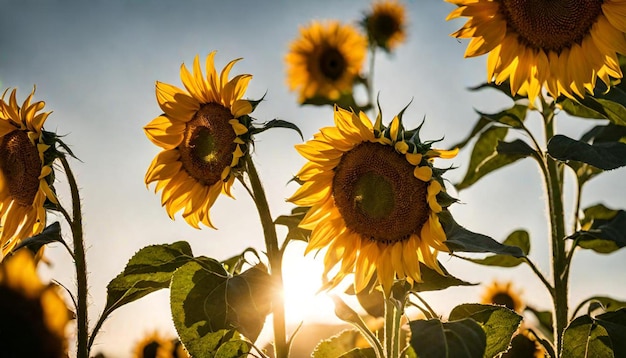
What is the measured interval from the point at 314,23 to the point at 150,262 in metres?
4.85

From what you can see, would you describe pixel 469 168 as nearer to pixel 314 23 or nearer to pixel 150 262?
pixel 150 262

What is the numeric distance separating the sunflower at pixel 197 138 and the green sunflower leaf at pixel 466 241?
2.07ft

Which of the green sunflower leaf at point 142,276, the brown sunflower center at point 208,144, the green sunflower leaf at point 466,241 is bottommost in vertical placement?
the green sunflower leaf at point 142,276

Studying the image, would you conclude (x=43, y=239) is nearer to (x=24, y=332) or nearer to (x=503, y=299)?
(x=24, y=332)

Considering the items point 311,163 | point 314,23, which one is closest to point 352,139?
point 311,163

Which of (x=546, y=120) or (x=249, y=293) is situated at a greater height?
(x=546, y=120)

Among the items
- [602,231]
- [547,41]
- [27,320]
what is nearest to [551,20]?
[547,41]

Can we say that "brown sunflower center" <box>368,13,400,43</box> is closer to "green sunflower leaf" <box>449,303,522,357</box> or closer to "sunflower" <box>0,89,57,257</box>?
"sunflower" <box>0,89,57,257</box>

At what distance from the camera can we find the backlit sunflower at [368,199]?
6.66 feet

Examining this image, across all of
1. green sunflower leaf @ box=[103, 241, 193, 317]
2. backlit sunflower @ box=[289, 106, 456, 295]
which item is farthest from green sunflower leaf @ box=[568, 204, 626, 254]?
green sunflower leaf @ box=[103, 241, 193, 317]

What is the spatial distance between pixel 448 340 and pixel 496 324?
1.27 feet

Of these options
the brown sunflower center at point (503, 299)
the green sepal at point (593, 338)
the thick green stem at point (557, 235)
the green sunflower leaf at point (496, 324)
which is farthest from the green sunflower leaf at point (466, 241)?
the brown sunflower center at point (503, 299)

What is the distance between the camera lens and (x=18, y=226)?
2461mm

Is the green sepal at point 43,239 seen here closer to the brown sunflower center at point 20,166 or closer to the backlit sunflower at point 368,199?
the brown sunflower center at point 20,166
